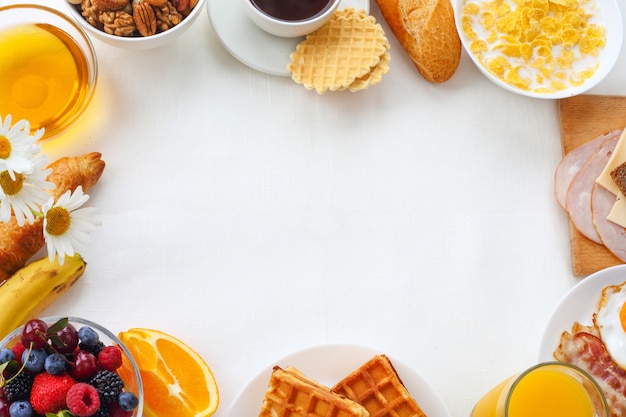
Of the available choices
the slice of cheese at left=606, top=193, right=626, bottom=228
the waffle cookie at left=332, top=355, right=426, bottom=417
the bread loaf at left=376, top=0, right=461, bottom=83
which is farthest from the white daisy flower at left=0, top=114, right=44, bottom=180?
the slice of cheese at left=606, top=193, right=626, bottom=228

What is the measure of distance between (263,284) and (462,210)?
18.3 inches

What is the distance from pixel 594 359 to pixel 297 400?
2.02ft

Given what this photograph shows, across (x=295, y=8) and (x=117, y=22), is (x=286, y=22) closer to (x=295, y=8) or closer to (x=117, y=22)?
(x=295, y=8)

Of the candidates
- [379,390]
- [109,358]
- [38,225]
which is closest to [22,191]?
[38,225]

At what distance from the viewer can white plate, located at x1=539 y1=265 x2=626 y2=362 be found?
1.54 meters

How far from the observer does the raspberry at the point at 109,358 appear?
127cm

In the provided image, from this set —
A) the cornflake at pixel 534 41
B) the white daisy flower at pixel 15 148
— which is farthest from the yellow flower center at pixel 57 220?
the cornflake at pixel 534 41

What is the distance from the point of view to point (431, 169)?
166 cm

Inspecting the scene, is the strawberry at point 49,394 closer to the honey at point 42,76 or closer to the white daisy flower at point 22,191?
the white daisy flower at point 22,191

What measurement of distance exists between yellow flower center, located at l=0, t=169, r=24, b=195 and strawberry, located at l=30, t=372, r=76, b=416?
0.32m

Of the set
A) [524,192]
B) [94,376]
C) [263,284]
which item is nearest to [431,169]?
[524,192]

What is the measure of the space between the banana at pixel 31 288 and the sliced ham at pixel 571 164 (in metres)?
1.03

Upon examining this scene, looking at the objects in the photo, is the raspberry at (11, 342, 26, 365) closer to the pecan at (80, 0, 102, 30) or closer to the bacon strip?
the pecan at (80, 0, 102, 30)

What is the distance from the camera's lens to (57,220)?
4.30ft
